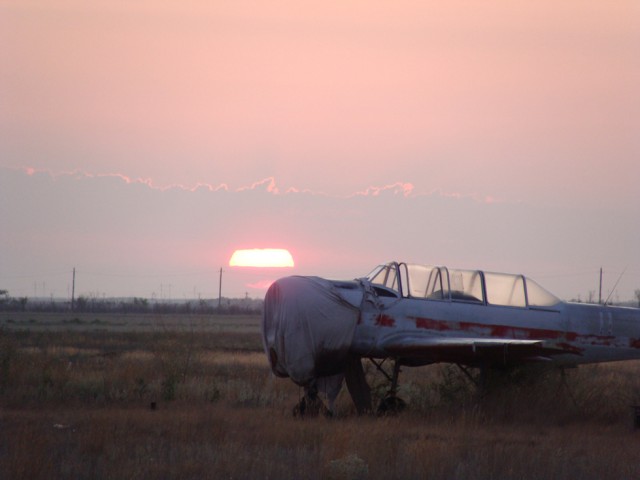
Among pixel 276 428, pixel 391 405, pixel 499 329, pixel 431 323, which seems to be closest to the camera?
pixel 276 428

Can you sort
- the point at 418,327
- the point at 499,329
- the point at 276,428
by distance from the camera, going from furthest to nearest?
the point at 499,329, the point at 418,327, the point at 276,428

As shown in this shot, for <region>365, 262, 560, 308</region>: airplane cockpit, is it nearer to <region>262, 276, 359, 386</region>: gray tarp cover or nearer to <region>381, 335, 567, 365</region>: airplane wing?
<region>381, 335, 567, 365</region>: airplane wing

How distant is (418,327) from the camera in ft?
51.2

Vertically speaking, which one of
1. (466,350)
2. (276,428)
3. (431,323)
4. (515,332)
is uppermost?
(431,323)

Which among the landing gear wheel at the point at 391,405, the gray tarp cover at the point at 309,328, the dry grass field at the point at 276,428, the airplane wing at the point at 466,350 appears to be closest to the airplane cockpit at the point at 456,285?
the airplane wing at the point at 466,350

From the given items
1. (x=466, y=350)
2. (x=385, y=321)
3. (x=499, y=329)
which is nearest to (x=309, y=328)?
(x=385, y=321)

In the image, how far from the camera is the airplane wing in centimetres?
1416

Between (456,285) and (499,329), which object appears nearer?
(499,329)

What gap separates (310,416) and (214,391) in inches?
138

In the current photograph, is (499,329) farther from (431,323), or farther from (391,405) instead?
(391,405)

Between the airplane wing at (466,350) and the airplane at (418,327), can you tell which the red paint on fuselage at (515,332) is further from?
the airplane wing at (466,350)

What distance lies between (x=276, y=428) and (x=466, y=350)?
355 cm

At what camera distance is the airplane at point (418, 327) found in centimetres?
1466

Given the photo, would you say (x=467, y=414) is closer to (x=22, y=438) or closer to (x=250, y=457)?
(x=250, y=457)
